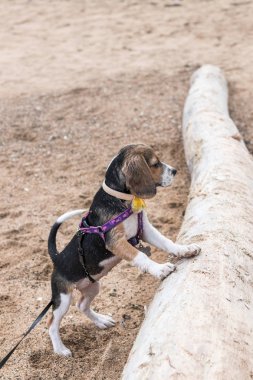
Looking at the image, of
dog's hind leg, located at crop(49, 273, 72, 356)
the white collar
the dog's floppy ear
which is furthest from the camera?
dog's hind leg, located at crop(49, 273, 72, 356)

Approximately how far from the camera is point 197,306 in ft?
10.7

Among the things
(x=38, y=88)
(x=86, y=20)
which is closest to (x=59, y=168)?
(x=38, y=88)

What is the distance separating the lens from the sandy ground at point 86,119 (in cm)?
448

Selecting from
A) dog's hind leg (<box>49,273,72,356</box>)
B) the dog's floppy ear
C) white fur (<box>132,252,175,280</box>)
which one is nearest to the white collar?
the dog's floppy ear

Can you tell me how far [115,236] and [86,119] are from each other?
498 cm

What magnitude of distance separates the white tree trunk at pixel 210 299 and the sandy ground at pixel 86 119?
30.4 inches

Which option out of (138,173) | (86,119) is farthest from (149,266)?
(86,119)

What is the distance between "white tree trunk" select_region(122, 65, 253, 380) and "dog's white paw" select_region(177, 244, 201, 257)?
48 millimetres

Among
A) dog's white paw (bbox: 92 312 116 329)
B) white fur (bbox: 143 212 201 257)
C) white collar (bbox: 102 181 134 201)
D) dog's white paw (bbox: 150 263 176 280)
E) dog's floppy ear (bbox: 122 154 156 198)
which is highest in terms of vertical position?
dog's floppy ear (bbox: 122 154 156 198)

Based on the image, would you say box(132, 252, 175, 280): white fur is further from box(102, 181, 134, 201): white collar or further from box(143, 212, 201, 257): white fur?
box(102, 181, 134, 201): white collar

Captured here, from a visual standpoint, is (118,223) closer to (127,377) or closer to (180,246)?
(180,246)

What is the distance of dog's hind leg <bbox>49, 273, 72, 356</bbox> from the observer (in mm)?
4098

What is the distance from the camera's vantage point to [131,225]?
12.8 feet

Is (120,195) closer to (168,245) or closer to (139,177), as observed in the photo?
(139,177)
